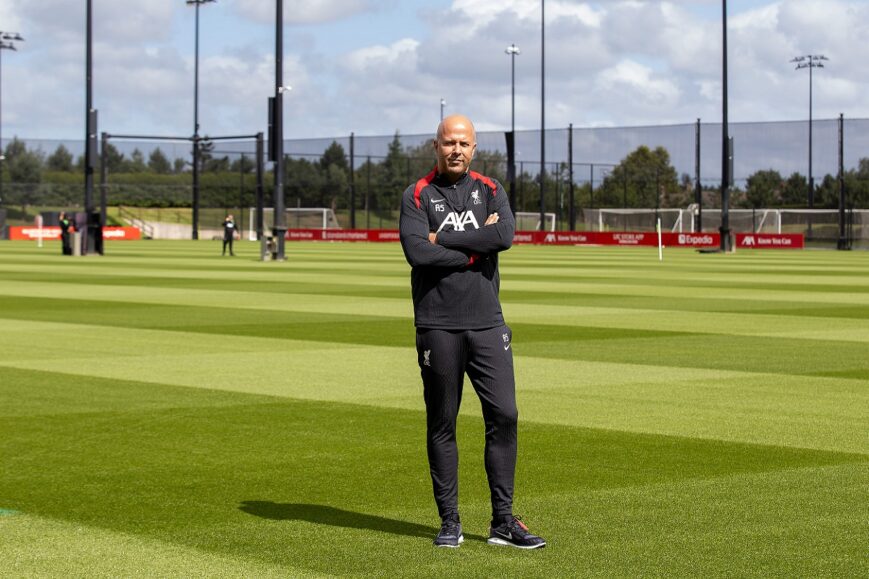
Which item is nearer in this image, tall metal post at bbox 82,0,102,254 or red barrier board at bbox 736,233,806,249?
tall metal post at bbox 82,0,102,254

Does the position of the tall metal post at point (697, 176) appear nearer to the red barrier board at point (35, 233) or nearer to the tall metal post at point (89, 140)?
the red barrier board at point (35, 233)

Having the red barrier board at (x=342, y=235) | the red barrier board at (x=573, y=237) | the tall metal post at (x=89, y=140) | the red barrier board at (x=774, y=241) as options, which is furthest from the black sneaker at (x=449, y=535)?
the red barrier board at (x=342, y=235)

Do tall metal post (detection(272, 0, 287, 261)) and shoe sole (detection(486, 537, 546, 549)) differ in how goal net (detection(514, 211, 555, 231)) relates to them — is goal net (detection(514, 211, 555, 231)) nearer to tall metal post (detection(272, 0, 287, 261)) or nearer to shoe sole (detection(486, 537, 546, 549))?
tall metal post (detection(272, 0, 287, 261))

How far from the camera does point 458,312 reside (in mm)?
7441

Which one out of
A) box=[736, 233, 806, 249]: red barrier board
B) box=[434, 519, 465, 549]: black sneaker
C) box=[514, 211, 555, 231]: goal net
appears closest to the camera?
box=[434, 519, 465, 549]: black sneaker

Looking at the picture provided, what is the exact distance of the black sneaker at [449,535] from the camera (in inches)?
294

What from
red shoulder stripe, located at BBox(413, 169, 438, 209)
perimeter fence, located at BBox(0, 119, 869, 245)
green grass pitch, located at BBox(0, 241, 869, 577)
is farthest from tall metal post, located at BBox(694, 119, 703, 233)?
red shoulder stripe, located at BBox(413, 169, 438, 209)

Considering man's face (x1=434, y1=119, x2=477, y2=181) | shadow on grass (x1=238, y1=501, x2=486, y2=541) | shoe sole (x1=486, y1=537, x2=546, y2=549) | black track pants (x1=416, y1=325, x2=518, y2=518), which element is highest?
man's face (x1=434, y1=119, x2=477, y2=181)

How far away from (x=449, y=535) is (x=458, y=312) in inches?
42.8

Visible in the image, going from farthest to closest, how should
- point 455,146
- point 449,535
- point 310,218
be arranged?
point 310,218 < point 449,535 < point 455,146

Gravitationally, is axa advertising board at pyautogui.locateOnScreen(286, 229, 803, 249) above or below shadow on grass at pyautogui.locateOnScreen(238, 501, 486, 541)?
above

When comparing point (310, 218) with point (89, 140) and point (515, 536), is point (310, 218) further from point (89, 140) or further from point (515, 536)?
point (515, 536)

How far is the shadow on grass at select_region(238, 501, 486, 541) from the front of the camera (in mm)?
7906

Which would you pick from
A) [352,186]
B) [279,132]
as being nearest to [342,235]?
[352,186]
